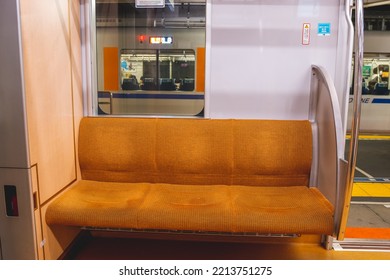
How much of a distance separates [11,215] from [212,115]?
1759 mm

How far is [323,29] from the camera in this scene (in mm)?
2895

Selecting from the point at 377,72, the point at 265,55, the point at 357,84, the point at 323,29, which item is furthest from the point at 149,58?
the point at 377,72

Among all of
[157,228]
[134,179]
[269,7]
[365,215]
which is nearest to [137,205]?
[157,228]

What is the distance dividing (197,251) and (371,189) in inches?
125

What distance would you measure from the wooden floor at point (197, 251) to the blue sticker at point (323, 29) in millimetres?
1861

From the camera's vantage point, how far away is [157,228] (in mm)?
2305

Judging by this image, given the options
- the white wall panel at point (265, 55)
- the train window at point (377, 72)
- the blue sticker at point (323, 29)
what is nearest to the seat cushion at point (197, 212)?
the white wall panel at point (265, 55)

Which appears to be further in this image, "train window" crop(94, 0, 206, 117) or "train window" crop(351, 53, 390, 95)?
"train window" crop(351, 53, 390, 95)

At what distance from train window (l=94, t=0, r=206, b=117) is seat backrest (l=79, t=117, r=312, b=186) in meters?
0.33

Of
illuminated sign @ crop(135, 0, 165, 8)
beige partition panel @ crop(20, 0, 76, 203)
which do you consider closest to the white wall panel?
illuminated sign @ crop(135, 0, 165, 8)

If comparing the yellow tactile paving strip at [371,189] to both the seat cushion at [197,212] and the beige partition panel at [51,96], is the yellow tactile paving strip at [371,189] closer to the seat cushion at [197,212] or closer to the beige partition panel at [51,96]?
the seat cushion at [197,212]

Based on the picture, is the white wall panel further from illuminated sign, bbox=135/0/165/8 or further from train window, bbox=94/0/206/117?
illuminated sign, bbox=135/0/165/8

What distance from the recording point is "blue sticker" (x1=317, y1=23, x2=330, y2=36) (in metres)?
2.89
